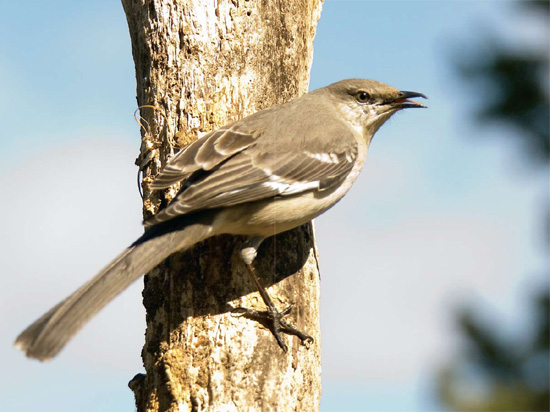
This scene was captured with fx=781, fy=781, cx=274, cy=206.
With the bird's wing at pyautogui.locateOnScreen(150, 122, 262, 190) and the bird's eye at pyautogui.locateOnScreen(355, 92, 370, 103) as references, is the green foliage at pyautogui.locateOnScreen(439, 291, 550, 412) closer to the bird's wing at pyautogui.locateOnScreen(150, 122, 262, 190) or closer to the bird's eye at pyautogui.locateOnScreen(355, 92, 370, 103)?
the bird's wing at pyautogui.locateOnScreen(150, 122, 262, 190)

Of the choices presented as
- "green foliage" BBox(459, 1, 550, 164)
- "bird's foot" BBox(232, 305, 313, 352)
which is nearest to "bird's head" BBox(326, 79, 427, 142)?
"bird's foot" BBox(232, 305, 313, 352)

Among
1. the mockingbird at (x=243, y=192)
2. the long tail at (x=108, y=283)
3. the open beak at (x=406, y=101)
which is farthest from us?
the open beak at (x=406, y=101)

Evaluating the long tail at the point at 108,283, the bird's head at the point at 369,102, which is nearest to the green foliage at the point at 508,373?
the long tail at the point at 108,283

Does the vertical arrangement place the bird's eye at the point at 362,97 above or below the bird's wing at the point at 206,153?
above

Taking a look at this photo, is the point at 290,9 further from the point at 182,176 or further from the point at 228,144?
the point at 182,176

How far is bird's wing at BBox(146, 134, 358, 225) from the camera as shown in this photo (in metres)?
4.73

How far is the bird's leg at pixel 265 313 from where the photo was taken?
5.00m

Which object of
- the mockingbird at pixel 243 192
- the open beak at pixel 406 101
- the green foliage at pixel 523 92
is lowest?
the green foliage at pixel 523 92

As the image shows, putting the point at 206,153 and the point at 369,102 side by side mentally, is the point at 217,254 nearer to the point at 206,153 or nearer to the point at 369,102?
the point at 206,153

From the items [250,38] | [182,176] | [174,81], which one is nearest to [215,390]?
[182,176]

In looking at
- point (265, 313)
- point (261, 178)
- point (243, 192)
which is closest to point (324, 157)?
point (261, 178)

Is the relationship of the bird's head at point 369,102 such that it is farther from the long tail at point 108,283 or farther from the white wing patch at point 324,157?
the long tail at point 108,283

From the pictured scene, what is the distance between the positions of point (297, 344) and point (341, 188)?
1132 millimetres

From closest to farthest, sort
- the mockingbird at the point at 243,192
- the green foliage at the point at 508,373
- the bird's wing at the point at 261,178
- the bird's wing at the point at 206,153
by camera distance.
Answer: the green foliage at the point at 508,373 < the mockingbird at the point at 243,192 < the bird's wing at the point at 261,178 < the bird's wing at the point at 206,153
